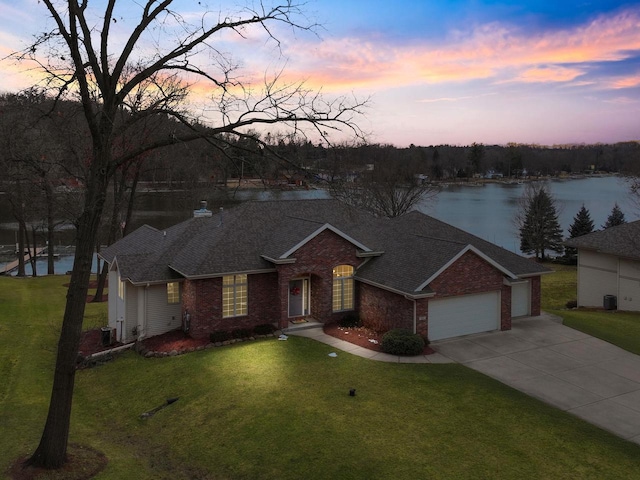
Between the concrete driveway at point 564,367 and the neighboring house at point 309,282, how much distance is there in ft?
3.93

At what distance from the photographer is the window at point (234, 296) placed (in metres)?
19.6

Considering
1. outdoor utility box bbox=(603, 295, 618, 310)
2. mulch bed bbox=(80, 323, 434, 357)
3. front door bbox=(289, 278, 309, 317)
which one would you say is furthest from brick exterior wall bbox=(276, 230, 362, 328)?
outdoor utility box bbox=(603, 295, 618, 310)

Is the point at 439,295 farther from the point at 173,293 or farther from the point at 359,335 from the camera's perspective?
the point at 173,293

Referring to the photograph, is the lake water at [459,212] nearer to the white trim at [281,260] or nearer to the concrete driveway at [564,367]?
the white trim at [281,260]

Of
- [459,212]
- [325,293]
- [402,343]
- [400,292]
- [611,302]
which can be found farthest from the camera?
[459,212]

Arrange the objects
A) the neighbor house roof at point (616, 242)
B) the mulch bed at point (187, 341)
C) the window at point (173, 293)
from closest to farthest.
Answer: the mulch bed at point (187, 341) < the window at point (173, 293) < the neighbor house roof at point (616, 242)

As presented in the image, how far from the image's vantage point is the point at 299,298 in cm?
2141

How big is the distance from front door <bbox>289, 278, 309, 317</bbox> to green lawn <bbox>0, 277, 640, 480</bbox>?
134 inches

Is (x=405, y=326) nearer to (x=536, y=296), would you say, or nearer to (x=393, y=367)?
(x=393, y=367)

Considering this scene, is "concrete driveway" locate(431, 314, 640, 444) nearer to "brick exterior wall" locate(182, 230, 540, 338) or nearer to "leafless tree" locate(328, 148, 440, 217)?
"brick exterior wall" locate(182, 230, 540, 338)

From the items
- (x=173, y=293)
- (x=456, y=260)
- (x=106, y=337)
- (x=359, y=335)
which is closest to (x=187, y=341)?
(x=173, y=293)

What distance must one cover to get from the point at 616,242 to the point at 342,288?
1608 cm

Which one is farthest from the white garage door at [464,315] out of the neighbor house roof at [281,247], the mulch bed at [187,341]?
the mulch bed at [187,341]

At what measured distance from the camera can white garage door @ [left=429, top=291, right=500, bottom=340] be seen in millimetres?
18891
